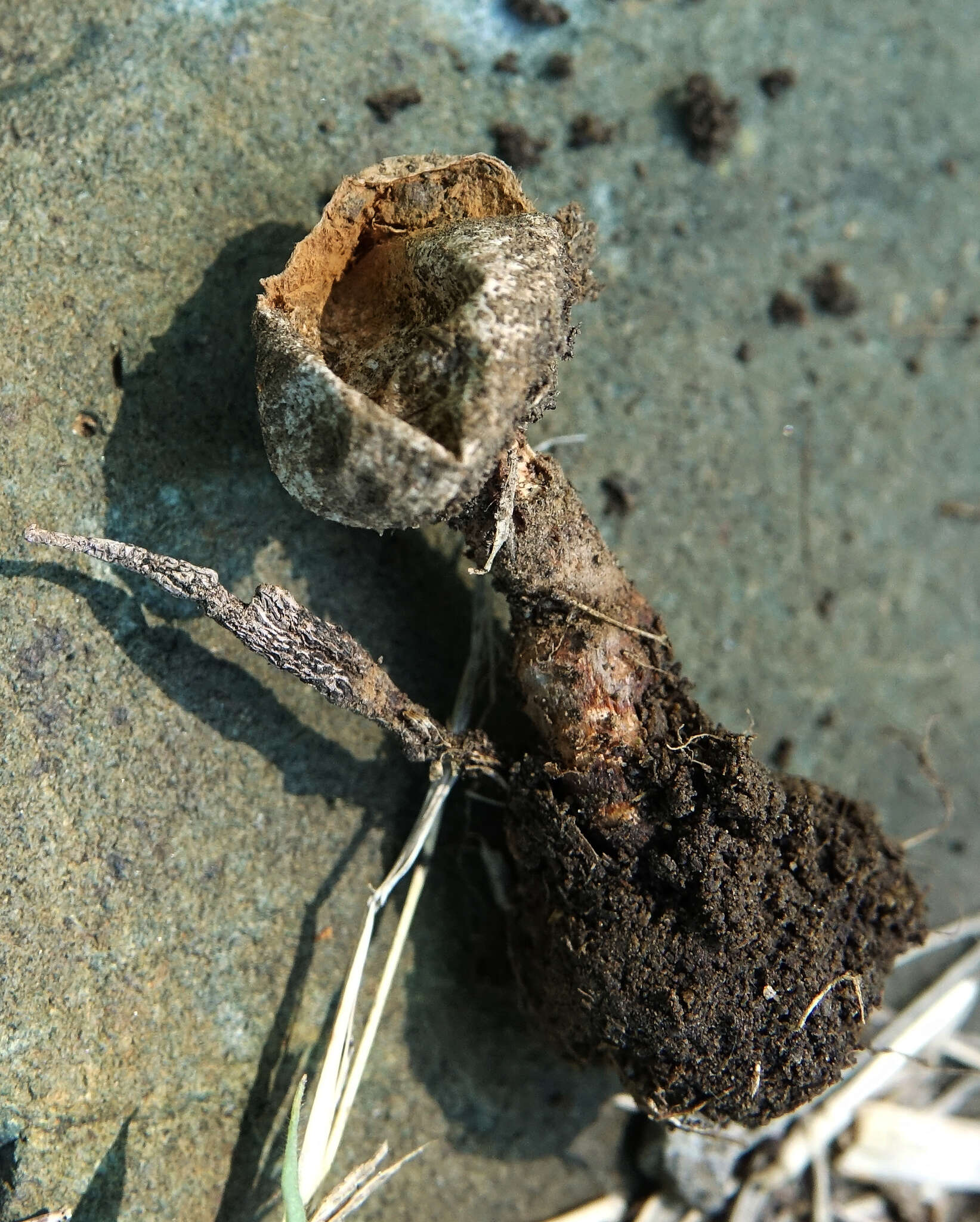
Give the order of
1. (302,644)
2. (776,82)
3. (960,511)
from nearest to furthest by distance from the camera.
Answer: (302,644)
(776,82)
(960,511)

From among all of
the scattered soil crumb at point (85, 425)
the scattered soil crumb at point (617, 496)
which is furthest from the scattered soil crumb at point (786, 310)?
the scattered soil crumb at point (85, 425)

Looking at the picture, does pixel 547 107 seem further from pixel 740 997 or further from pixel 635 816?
pixel 740 997

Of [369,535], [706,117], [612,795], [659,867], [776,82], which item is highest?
[776,82]

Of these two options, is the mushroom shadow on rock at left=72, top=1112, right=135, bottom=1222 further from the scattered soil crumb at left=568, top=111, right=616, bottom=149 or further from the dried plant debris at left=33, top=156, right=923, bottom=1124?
the scattered soil crumb at left=568, top=111, right=616, bottom=149

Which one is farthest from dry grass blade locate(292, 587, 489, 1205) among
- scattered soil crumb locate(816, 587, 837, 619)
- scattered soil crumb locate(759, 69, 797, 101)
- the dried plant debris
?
scattered soil crumb locate(759, 69, 797, 101)

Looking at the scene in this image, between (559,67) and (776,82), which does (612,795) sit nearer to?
(559,67)

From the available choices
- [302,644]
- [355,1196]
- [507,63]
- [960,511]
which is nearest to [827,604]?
[960,511]

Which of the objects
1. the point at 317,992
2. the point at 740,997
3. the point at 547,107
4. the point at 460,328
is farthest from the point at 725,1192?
the point at 547,107

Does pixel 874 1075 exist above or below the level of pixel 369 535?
below
